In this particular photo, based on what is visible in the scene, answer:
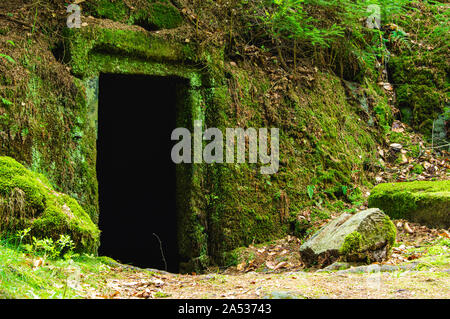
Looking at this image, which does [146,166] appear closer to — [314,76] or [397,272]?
[314,76]

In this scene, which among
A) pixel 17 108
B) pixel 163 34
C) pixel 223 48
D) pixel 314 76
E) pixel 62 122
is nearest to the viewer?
pixel 17 108

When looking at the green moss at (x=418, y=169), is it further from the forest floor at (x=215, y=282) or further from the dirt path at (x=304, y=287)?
the dirt path at (x=304, y=287)

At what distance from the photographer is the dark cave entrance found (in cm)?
666

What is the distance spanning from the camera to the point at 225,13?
6.70m

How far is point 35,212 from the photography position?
3.79 meters

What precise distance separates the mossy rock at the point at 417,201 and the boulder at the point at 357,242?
1.27 meters

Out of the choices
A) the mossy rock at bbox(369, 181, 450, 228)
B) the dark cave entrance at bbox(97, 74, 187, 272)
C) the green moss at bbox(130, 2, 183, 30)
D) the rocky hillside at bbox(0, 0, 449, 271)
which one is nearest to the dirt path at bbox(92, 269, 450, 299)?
the rocky hillside at bbox(0, 0, 449, 271)

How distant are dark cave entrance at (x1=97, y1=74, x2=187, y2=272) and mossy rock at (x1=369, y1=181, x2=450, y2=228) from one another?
117 inches

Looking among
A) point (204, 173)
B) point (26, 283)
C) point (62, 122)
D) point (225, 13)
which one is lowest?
point (26, 283)

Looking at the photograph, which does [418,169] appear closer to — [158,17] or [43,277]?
[158,17]

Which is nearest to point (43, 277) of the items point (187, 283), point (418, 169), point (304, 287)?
point (187, 283)

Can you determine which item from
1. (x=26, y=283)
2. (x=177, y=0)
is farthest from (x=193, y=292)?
(x=177, y=0)

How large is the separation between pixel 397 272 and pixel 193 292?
5.83 ft
